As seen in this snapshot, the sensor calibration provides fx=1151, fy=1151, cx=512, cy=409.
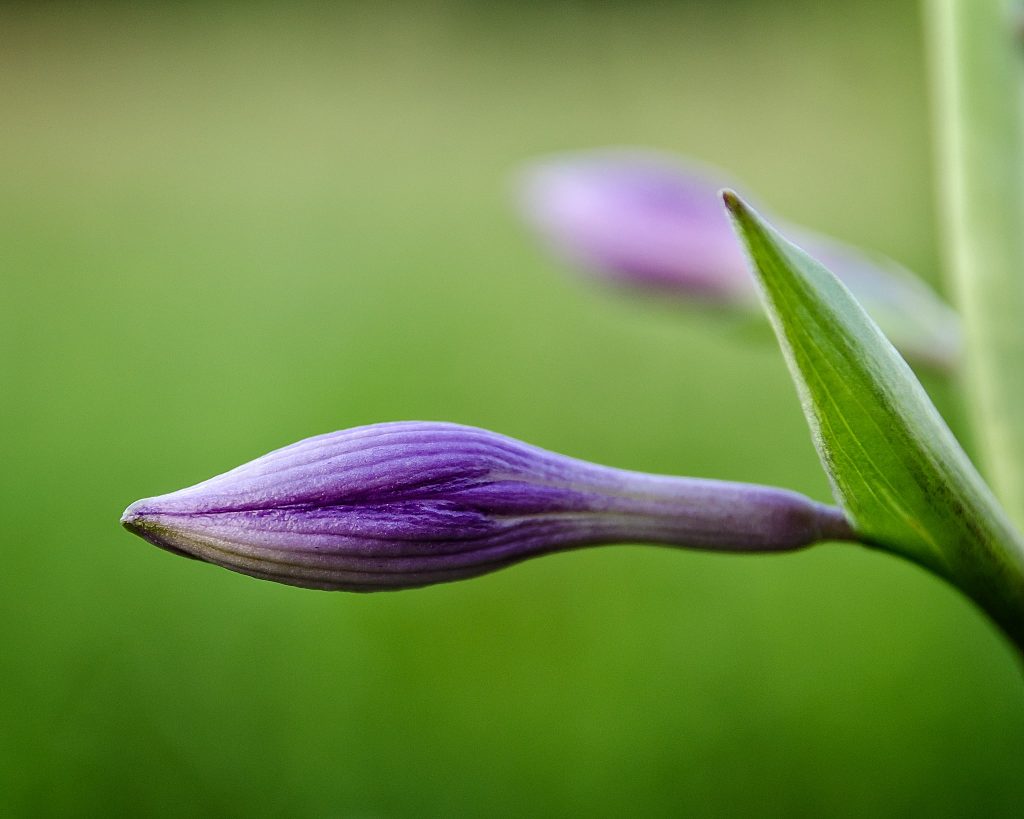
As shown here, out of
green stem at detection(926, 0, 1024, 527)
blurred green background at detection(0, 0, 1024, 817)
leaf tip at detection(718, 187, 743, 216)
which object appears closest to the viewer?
leaf tip at detection(718, 187, 743, 216)

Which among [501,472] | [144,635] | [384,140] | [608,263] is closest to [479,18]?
[384,140]

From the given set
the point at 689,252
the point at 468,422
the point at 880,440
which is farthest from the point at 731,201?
the point at 468,422

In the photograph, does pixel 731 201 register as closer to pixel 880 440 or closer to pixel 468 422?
pixel 880 440

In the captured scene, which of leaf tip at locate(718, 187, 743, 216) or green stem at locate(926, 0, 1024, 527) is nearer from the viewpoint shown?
leaf tip at locate(718, 187, 743, 216)

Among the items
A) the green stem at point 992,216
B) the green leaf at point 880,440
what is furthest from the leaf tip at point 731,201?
the green stem at point 992,216

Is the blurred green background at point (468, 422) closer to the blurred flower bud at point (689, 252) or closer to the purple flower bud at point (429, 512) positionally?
the blurred flower bud at point (689, 252)

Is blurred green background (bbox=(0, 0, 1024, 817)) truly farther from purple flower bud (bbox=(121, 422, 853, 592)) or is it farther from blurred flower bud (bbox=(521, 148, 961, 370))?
purple flower bud (bbox=(121, 422, 853, 592))

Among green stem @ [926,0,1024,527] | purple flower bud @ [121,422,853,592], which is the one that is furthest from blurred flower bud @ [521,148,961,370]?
purple flower bud @ [121,422,853,592]

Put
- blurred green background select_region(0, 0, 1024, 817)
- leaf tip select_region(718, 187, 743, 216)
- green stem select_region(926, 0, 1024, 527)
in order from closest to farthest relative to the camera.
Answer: leaf tip select_region(718, 187, 743, 216) < green stem select_region(926, 0, 1024, 527) < blurred green background select_region(0, 0, 1024, 817)
